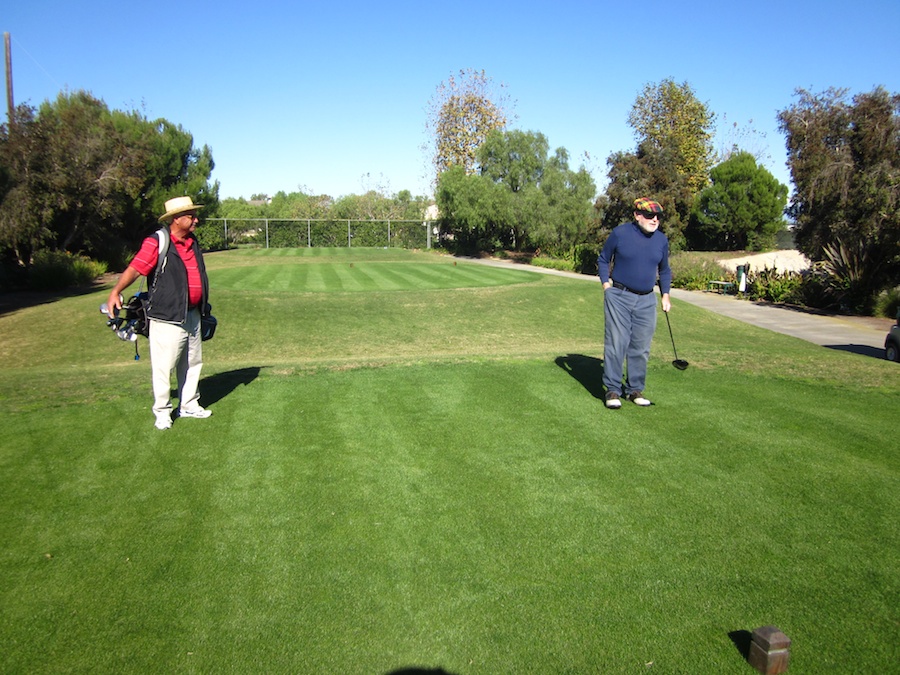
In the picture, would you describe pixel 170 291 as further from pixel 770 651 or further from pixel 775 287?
pixel 775 287

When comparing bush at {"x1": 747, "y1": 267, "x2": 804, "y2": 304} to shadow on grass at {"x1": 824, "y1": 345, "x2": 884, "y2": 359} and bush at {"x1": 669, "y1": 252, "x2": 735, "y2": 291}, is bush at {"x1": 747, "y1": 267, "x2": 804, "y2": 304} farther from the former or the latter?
shadow on grass at {"x1": 824, "y1": 345, "x2": 884, "y2": 359}

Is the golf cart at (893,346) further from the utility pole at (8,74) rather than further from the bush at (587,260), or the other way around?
the utility pole at (8,74)

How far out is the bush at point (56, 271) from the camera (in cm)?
2022


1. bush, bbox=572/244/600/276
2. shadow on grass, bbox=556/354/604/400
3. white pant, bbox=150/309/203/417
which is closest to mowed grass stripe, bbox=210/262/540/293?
bush, bbox=572/244/600/276

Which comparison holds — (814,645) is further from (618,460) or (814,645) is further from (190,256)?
(190,256)

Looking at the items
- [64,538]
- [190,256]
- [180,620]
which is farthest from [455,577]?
[190,256]

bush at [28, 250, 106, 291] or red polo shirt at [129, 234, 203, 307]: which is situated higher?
red polo shirt at [129, 234, 203, 307]

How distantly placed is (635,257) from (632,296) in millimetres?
398

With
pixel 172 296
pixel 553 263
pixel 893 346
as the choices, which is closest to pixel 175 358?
pixel 172 296

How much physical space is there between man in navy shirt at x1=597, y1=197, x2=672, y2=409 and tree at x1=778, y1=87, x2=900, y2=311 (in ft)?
48.0

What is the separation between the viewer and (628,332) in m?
6.78

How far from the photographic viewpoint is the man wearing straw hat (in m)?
5.65

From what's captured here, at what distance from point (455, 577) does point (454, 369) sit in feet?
15.6

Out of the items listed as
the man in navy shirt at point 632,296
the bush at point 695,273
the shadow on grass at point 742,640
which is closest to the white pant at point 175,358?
the man in navy shirt at point 632,296
